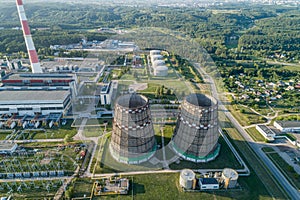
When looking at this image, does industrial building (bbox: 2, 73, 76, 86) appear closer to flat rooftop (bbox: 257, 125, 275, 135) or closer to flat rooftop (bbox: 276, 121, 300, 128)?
flat rooftop (bbox: 257, 125, 275, 135)

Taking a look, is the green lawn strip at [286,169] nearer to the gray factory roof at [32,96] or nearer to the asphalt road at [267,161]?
the asphalt road at [267,161]

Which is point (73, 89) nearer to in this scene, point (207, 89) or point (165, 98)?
point (165, 98)

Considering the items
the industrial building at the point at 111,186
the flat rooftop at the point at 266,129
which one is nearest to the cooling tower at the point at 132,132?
the industrial building at the point at 111,186

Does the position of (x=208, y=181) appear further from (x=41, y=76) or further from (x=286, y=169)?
(x=41, y=76)

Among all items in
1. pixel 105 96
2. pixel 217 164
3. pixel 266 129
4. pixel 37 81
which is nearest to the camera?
pixel 217 164

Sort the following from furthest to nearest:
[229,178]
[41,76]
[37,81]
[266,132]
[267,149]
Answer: [41,76] → [37,81] → [266,132] → [267,149] → [229,178]

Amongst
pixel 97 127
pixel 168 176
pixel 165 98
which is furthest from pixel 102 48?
pixel 168 176

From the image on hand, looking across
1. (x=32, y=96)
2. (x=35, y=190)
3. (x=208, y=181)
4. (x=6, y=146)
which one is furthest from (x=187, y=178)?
(x=32, y=96)
